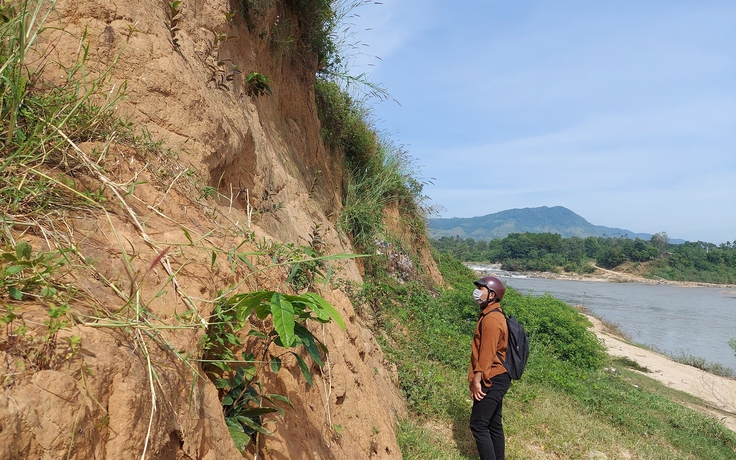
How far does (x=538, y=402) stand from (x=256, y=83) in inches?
209

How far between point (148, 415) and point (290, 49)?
6.99 m

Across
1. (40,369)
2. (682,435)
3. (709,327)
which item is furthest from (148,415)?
(709,327)

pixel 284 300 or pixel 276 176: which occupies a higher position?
pixel 276 176

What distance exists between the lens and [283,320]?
1.65m

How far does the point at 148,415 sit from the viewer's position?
1.37 metres

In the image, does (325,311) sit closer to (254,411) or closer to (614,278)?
(254,411)

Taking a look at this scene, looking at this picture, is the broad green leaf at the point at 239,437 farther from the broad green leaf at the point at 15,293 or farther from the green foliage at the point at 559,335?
the green foliage at the point at 559,335

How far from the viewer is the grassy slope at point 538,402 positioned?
5000mm

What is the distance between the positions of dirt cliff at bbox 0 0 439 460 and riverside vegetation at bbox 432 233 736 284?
1953 inches

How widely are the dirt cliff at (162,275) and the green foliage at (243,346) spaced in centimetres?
9

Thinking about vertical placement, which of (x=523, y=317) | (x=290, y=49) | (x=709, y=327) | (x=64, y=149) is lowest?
(x=709, y=327)

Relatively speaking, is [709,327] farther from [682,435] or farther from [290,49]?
[290,49]

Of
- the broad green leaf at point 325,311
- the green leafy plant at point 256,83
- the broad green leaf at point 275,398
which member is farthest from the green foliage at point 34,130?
the green leafy plant at point 256,83

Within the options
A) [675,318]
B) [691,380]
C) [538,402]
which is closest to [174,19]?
[538,402]
